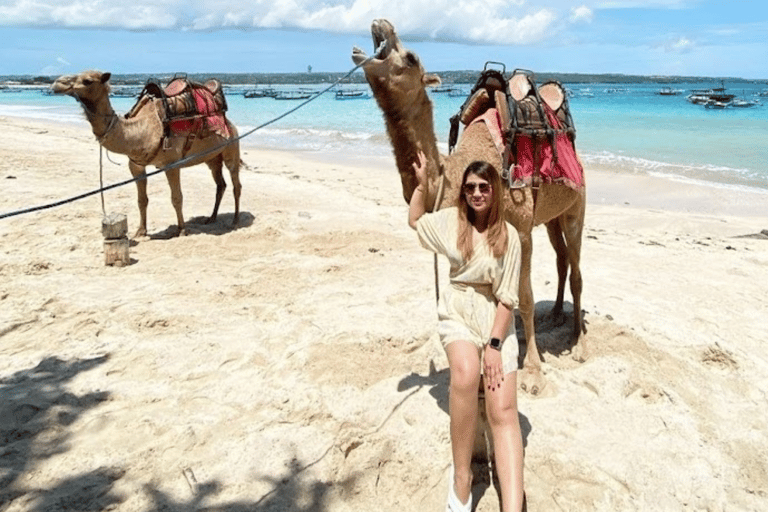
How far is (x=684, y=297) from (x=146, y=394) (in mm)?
A: 5331

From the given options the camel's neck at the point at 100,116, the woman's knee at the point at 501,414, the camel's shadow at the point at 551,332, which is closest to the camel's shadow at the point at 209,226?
the camel's neck at the point at 100,116

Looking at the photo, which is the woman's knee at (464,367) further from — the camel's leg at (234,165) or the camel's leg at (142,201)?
the camel's leg at (234,165)

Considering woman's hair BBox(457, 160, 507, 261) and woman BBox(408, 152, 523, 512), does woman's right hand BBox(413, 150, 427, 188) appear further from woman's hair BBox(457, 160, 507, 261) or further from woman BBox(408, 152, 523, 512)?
woman's hair BBox(457, 160, 507, 261)

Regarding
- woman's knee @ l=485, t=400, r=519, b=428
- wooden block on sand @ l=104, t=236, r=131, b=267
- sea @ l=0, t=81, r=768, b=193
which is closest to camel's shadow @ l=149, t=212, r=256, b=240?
wooden block on sand @ l=104, t=236, r=131, b=267

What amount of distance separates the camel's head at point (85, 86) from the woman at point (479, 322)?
555 cm

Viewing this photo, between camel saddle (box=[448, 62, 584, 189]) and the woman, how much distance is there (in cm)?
92

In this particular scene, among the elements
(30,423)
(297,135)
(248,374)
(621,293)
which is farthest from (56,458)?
(297,135)

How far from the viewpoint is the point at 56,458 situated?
3.36 metres

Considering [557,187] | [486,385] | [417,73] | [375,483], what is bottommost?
[375,483]

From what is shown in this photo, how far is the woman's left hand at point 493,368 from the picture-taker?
2969mm

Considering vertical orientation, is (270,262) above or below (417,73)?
below

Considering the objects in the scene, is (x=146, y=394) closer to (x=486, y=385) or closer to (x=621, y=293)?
(x=486, y=385)

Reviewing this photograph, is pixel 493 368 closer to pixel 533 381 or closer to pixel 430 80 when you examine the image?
pixel 533 381

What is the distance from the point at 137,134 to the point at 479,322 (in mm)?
6365
